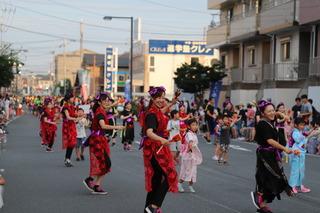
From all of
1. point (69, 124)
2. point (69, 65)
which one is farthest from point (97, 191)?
point (69, 65)

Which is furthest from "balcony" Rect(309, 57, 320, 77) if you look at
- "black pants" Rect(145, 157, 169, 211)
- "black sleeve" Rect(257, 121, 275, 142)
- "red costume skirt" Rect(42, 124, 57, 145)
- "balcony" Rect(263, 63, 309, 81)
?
"black pants" Rect(145, 157, 169, 211)

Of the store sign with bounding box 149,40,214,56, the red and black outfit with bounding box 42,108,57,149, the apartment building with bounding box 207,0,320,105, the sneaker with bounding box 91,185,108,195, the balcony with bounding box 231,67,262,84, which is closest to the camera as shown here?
the sneaker with bounding box 91,185,108,195

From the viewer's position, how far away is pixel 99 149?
37.5ft

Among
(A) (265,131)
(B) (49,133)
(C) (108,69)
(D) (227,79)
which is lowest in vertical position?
(B) (49,133)

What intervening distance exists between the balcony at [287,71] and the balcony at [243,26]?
3.27m

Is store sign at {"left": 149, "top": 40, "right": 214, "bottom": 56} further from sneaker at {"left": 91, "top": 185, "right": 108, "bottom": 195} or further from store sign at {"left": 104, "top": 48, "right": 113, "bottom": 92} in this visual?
sneaker at {"left": 91, "top": 185, "right": 108, "bottom": 195}

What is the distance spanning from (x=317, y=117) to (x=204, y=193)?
1120 cm

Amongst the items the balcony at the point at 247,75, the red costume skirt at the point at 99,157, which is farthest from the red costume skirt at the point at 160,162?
the balcony at the point at 247,75

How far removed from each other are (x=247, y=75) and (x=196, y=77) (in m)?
3.21

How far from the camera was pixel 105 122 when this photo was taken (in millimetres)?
11445

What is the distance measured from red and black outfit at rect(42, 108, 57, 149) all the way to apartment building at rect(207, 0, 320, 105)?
12676 mm

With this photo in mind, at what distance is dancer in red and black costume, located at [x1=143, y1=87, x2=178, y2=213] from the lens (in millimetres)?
8602

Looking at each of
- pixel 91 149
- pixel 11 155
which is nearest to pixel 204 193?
pixel 91 149

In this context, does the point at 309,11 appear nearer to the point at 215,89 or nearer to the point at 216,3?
the point at 215,89
